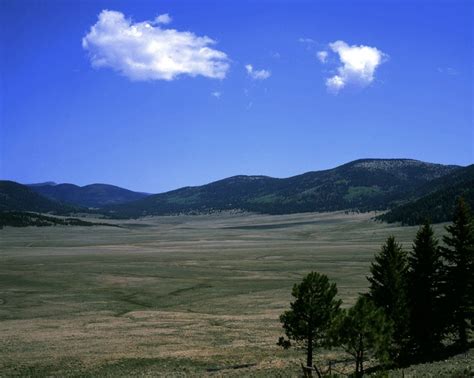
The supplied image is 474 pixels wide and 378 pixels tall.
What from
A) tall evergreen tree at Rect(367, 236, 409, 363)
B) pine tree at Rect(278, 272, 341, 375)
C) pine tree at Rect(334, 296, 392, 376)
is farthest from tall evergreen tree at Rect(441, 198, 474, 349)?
pine tree at Rect(334, 296, 392, 376)

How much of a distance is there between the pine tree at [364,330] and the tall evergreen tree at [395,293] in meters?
4.11

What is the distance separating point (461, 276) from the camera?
114 feet

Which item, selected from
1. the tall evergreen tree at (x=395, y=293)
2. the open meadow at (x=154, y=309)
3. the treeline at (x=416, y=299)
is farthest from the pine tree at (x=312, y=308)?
the tall evergreen tree at (x=395, y=293)

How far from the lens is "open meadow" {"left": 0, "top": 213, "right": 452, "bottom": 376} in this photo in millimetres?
38719

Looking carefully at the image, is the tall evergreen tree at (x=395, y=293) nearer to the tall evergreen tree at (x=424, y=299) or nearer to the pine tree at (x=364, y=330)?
the tall evergreen tree at (x=424, y=299)

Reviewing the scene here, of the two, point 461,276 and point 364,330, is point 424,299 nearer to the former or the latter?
point 461,276

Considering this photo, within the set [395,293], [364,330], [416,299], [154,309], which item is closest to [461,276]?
[416,299]

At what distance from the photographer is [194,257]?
130m

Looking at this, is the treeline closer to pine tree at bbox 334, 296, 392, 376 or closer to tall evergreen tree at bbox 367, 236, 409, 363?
tall evergreen tree at bbox 367, 236, 409, 363

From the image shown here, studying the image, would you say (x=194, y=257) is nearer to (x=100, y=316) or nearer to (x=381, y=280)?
(x=100, y=316)

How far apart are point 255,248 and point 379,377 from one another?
138422 mm

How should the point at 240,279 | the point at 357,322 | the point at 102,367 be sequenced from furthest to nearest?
the point at 240,279 < the point at 102,367 < the point at 357,322

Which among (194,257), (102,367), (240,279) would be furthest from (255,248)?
(102,367)

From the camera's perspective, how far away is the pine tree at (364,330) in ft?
92.1
